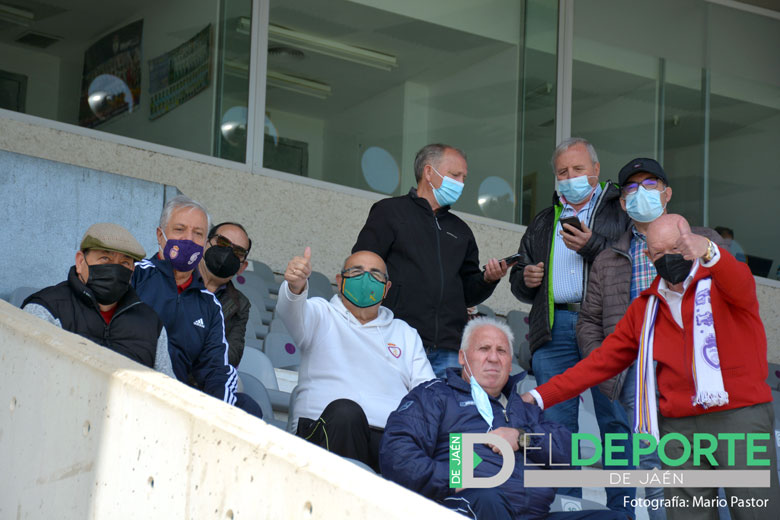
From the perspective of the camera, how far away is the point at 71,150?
7.28 metres

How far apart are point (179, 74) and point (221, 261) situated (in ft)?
13.4

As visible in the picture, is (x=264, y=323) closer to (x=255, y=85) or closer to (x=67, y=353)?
(x=255, y=85)

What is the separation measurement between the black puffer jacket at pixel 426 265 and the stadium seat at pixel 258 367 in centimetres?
58

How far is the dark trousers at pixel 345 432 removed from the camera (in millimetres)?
3338

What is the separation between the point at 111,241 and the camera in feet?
11.5

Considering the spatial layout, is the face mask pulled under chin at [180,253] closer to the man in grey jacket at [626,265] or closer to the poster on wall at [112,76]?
the man in grey jacket at [626,265]

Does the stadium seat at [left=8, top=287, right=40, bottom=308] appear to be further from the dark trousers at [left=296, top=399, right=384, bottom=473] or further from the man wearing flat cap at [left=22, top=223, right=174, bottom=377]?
the dark trousers at [left=296, top=399, right=384, bottom=473]

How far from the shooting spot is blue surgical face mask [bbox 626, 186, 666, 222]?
3863mm

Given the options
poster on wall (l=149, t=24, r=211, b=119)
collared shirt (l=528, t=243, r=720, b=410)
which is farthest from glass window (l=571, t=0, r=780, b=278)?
collared shirt (l=528, t=243, r=720, b=410)

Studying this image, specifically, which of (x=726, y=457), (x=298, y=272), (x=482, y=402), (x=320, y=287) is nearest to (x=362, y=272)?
(x=298, y=272)

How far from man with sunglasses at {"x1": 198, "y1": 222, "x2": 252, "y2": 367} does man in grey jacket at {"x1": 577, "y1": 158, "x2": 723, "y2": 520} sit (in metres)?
1.31

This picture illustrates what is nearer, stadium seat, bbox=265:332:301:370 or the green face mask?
the green face mask

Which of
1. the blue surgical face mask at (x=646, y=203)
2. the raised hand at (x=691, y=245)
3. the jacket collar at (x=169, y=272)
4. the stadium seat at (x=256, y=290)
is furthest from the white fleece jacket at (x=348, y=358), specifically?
the stadium seat at (x=256, y=290)

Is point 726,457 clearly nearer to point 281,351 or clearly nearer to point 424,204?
point 424,204
